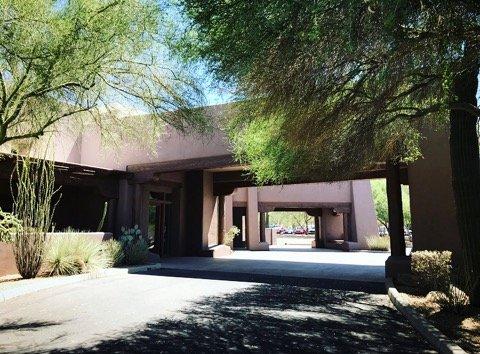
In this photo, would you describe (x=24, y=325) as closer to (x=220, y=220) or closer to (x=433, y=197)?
(x=433, y=197)

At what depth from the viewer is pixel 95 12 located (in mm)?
6500

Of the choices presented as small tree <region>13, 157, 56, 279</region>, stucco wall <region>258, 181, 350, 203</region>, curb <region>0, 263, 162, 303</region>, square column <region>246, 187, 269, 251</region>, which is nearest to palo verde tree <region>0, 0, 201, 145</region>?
small tree <region>13, 157, 56, 279</region>

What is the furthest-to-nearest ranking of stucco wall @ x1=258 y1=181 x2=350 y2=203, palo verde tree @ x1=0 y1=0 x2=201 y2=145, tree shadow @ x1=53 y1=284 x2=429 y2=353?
1. stucco wall @ x1=258 y1=181 x2=350 y2=203
2. palo verde tree @ x1=0 y1=0 x2=201 y2=145
3. tree shadow @ x1=53 y1=284 x2=429 y2=353

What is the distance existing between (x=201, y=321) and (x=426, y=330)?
318 centimetres

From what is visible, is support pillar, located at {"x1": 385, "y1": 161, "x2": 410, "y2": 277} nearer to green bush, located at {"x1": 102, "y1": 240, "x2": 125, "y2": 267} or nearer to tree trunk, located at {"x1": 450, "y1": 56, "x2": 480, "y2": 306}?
tree trunk, located at {"x1": 450, "y1": 56, "x2": 480, "y2": 306}

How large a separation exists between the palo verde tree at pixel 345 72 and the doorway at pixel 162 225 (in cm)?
1052

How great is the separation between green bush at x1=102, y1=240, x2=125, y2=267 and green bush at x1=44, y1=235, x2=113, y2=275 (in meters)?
0.81

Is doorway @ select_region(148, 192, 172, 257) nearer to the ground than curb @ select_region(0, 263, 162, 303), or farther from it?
farther from it

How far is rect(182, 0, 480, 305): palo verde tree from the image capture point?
435 centimetres

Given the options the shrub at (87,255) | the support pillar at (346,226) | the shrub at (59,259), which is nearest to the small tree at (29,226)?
the shrub at (59,259)

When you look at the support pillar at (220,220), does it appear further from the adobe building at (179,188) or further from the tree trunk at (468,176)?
the tree trunk at (468,176)

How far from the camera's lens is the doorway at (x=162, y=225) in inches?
728

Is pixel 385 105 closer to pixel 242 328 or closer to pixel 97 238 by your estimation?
pixel 242 328

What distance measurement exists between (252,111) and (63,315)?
456 cm
